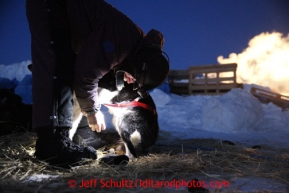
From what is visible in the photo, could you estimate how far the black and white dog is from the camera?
2.48 meters

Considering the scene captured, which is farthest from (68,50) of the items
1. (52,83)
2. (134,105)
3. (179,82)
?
(179,82)

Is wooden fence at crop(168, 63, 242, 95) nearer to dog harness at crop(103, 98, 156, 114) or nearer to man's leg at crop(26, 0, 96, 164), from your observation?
dog harness at crop(103, 98, 156, 114)

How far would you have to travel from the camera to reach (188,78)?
1316 cm

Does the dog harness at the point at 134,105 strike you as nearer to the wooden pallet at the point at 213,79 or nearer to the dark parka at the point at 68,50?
the dark parka at the point at 68,50

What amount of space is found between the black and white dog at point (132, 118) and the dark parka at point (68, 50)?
0.47 metres

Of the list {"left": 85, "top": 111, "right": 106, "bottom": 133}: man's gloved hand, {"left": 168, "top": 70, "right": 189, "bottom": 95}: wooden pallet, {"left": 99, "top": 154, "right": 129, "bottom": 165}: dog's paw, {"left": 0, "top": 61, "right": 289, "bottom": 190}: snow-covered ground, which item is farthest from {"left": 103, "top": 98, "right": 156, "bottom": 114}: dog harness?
{"left": 168, "top": 70, "right": 189, "bottom": 95}: wooden pallet

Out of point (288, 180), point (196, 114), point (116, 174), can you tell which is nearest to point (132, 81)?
point (116, 174)

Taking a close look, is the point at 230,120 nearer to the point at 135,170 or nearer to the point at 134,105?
the point at 134,105

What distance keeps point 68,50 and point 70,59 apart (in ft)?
0.27

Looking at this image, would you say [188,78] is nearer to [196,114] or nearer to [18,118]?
[196,114]

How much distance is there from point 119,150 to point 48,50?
137cm

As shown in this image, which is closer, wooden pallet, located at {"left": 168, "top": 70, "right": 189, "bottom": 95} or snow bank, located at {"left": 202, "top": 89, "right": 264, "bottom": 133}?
snow bank, located at {"left": 202, "top": 89, "right": 264, "bottom": 133}

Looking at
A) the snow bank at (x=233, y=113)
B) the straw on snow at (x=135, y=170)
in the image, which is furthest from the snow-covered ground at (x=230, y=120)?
the straw on snow at (x=135, y=170)

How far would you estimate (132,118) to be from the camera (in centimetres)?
254
